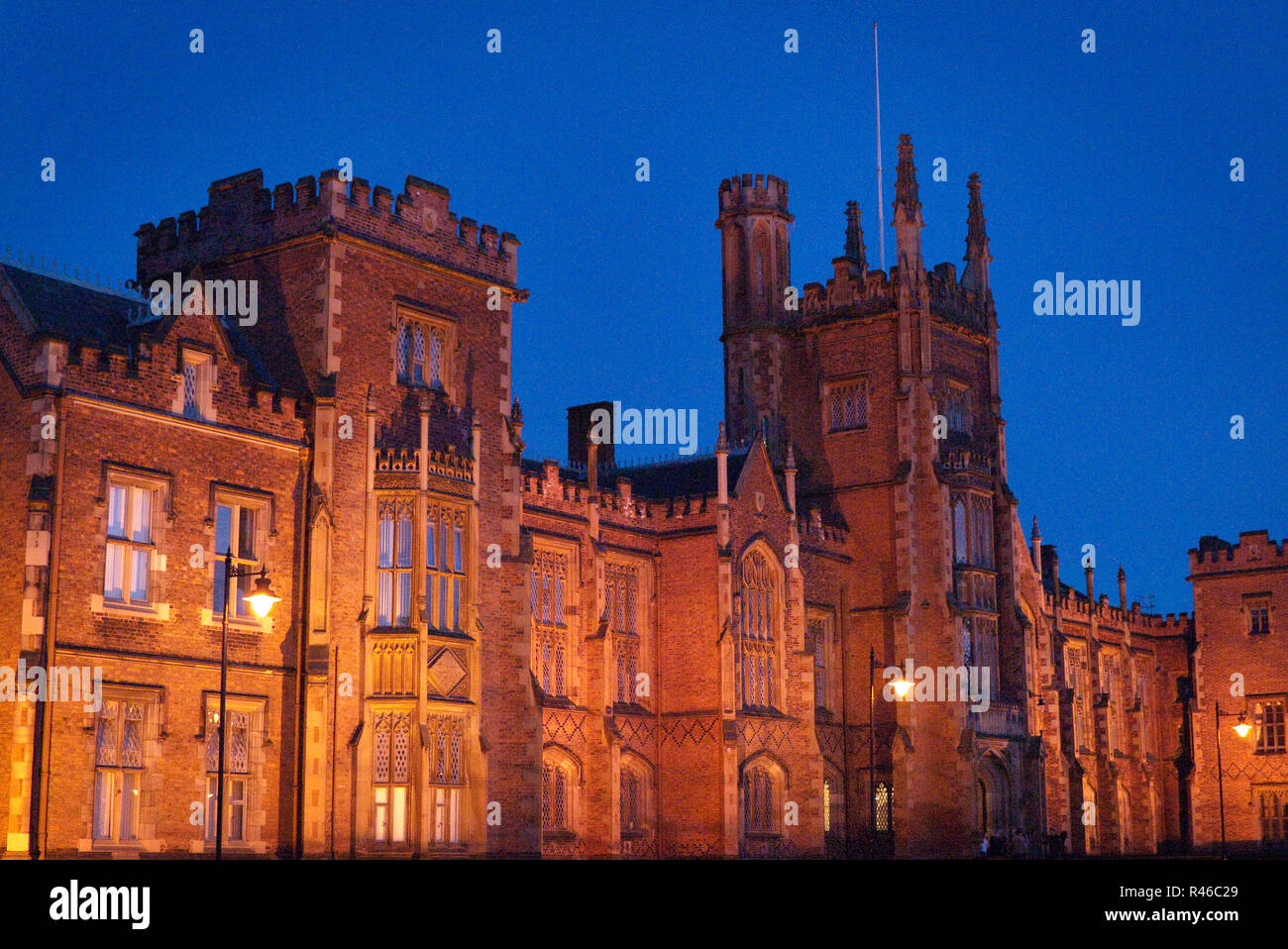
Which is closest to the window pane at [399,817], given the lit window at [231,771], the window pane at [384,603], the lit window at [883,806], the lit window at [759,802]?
the lit window at [231,771]

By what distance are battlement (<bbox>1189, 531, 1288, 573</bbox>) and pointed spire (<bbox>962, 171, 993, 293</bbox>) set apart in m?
17.6

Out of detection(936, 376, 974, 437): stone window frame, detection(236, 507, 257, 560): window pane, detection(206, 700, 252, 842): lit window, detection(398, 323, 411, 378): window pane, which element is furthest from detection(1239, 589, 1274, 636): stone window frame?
detection(206, 700, 252, 842): lit window

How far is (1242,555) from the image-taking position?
67.8 meters

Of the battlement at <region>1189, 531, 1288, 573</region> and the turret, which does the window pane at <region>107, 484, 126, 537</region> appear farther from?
the battlement at <region>1189, 531, 1288, 573</region>

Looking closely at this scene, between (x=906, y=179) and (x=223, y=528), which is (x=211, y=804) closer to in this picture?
(x=223, y=528)

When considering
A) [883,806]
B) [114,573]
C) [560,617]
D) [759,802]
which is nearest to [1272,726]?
[883,806]

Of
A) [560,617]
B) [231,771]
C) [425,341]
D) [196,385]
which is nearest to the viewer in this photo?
[231,771]

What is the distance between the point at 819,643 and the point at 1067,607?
17584 millimetres

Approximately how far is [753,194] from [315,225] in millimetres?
23461

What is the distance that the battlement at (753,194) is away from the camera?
56188 mm

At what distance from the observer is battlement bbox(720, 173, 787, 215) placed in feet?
184
